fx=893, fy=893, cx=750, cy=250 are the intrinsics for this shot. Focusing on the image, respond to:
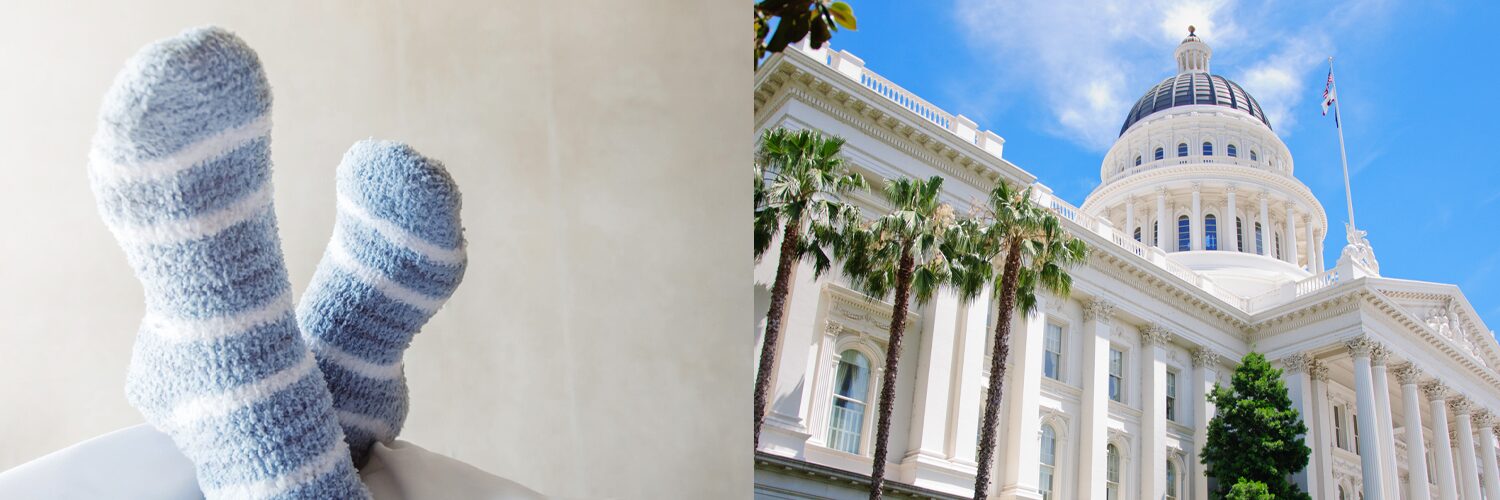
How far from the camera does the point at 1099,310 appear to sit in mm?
5688

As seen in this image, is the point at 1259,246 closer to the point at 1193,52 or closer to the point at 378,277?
the point at 1193,52

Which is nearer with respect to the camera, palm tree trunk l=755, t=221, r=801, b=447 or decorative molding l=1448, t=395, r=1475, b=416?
palm tree trunk l=755, t=221, r=801, b=447

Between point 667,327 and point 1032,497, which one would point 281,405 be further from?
point 1032,497

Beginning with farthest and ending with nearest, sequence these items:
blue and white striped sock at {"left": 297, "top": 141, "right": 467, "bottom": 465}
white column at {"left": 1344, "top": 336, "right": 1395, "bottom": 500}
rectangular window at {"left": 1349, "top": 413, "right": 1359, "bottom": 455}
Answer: rectangular window at {"left": 1349, "top": 413, "right": 1359, "bottom": 455} → white column at {"left": 1344, "top": 336, "right": 1395, "bottom": 500} → blue and white striped sock at {"left": 297, "top": 141, "right": 467, "bottom": 465}

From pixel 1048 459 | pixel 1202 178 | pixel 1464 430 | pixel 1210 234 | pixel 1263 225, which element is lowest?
pixel 1048 459

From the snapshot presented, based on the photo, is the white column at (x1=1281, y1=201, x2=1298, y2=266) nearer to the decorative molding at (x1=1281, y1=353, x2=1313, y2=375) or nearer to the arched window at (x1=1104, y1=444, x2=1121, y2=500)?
the decorative molding at (x1=1281, y1=353, x2=1313, y2=375)

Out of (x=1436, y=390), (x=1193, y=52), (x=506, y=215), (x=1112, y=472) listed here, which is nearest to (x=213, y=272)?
(x=506, y=215)

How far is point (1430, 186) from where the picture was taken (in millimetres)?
4777

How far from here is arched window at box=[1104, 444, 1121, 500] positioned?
510cm

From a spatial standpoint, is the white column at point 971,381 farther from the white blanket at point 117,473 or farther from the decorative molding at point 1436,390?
the white blanket at point 117,473

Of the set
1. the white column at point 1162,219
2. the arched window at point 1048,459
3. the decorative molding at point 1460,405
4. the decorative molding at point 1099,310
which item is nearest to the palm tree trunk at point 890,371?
the arched window at point 1048,459

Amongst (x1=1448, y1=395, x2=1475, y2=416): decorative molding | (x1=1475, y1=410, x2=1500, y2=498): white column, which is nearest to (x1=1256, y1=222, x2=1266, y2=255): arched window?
(x1=1448, y1=395, x2=1475, y2=416): decorative molding

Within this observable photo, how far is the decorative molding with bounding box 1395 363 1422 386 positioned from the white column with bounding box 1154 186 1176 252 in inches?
84.0

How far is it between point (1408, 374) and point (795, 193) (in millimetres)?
4892
